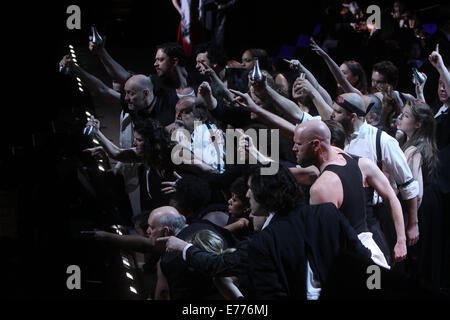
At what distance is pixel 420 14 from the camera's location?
448 cm

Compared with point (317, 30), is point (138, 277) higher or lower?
lower

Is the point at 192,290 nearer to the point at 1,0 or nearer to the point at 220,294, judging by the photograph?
the point at 220,294

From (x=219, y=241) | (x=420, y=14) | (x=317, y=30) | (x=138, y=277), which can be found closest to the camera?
(x=219, y=241)

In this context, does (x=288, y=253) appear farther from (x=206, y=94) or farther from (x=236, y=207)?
(x=206, y=94)

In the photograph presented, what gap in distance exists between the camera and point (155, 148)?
345 cm

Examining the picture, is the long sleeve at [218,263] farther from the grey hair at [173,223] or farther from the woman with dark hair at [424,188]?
the woman with dark hair at [424,188]

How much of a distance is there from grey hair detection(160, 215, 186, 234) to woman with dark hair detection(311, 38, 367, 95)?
1.44m

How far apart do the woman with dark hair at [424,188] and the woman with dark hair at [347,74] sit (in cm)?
32

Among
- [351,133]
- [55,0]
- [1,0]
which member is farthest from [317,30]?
[1,0]

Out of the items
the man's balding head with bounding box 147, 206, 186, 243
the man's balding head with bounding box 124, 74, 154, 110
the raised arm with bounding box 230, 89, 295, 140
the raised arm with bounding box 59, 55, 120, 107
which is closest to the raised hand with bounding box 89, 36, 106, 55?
the raised arm with bounding box 59, 55, 120, 107

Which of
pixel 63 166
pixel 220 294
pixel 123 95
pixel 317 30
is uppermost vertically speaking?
pixel 317 30

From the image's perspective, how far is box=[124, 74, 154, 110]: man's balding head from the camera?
141 inches

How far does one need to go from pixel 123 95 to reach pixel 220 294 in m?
1.28

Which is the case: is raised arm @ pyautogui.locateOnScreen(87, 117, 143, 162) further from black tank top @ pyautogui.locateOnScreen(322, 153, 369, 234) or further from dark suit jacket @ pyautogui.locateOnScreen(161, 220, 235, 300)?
black tank top @ pyautogui.locateOnScreen(322, 153, 369, 234)
